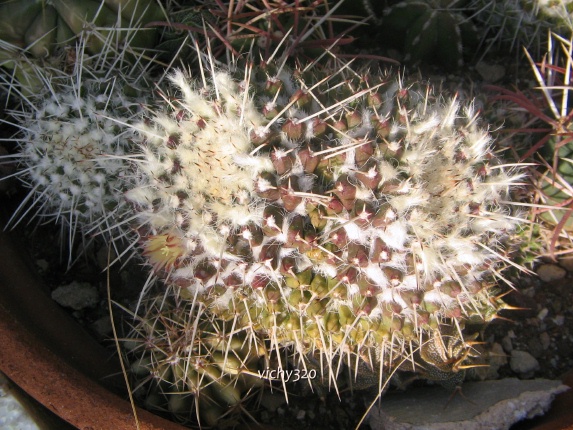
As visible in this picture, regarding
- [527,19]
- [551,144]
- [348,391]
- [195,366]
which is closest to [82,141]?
[195,366]

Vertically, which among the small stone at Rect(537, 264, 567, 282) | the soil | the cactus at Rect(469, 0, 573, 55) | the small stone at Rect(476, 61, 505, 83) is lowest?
the soil

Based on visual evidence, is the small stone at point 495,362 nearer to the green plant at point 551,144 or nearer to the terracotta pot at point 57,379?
the green plant at point 551,144

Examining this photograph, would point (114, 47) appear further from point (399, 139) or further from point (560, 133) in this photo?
point (560, 133)

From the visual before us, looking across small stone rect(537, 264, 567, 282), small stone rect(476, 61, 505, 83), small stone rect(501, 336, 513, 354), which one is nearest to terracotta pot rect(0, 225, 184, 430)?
small stone rect(501, 336, 513, 354)

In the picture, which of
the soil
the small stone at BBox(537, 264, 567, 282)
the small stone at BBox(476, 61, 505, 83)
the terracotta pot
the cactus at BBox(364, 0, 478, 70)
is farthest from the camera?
the small stone at BBox(476, 61, 505, 83)

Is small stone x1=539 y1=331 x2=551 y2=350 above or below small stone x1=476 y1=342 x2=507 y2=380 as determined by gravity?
above

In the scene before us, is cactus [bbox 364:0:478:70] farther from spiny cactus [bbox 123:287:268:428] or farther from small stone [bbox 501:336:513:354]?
spiny cactus [bbox 123:287:268:428]

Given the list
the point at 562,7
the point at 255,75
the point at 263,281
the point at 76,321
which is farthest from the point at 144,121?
the point at 562,7
